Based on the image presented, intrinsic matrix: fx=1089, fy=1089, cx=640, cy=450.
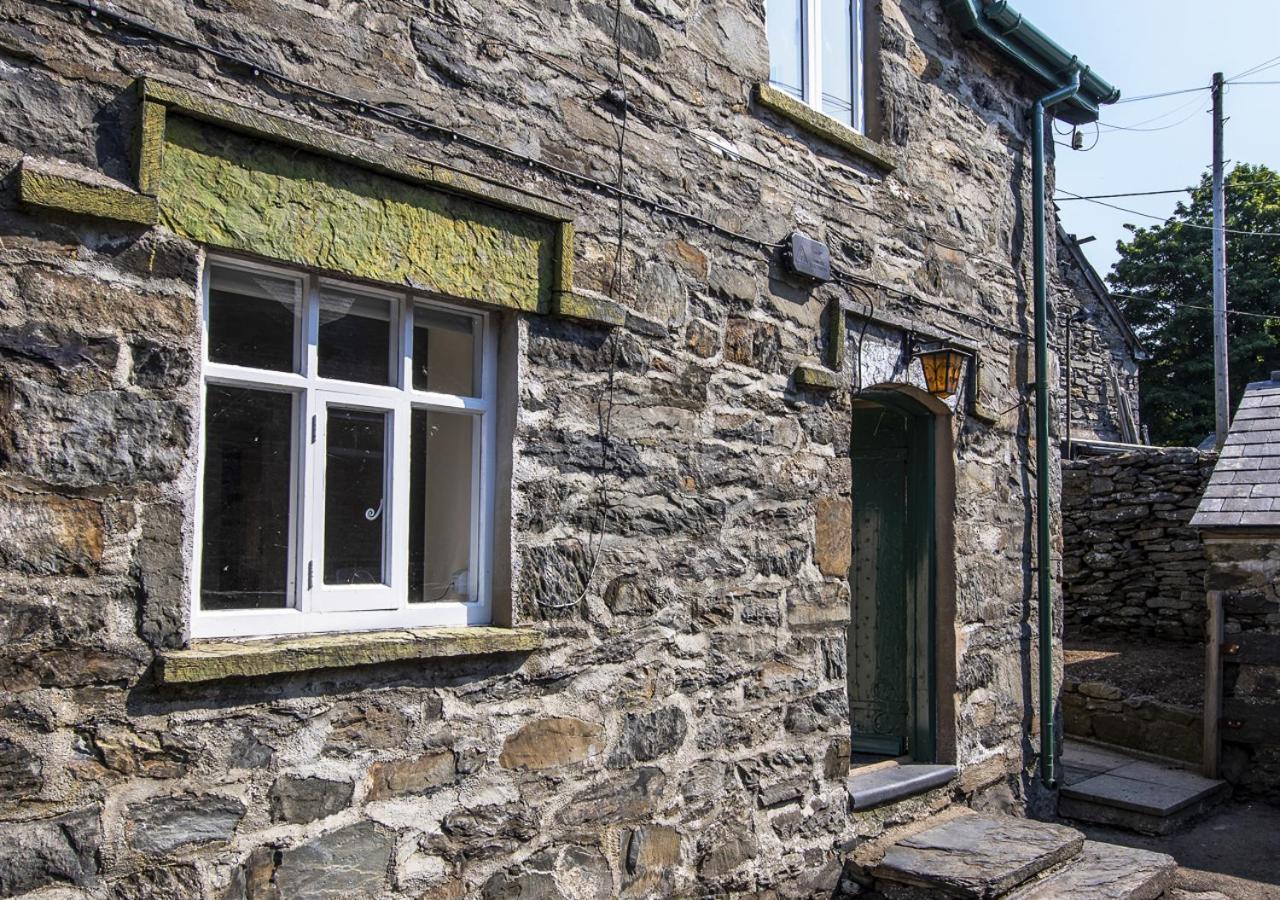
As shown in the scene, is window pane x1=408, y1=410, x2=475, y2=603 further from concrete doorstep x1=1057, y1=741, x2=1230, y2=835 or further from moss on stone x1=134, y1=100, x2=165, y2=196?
concrete doorstep x1=1057, y1=741, x2=1230, y2=835

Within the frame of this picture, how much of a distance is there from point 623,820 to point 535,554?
3.76 ft

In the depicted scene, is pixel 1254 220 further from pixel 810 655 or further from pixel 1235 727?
pixel 810 655

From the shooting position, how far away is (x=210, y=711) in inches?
125

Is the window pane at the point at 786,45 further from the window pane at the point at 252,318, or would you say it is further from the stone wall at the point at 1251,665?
the stone wall at the point at 1251,665

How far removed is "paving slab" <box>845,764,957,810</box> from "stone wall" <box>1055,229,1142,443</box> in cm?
1450

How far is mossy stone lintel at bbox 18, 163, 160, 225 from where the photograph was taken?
287cm

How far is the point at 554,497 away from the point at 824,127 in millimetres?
2622

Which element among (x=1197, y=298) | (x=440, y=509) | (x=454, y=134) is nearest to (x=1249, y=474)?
(x=440, y=509)

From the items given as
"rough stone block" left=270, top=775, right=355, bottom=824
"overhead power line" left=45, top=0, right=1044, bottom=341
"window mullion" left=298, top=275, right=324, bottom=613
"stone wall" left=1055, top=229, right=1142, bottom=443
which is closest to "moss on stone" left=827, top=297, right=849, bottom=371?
"overhead power line" left=45, top=0, right=1044, bottom=341

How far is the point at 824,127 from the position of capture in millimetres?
5539

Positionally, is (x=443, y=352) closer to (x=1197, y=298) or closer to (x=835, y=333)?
(x=835, y=333)

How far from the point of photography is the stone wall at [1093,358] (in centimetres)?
1994

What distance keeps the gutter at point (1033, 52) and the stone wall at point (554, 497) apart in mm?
205

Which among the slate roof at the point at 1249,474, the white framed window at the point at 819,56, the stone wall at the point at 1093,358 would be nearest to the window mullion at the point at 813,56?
the white framed window at the point at 819,56
